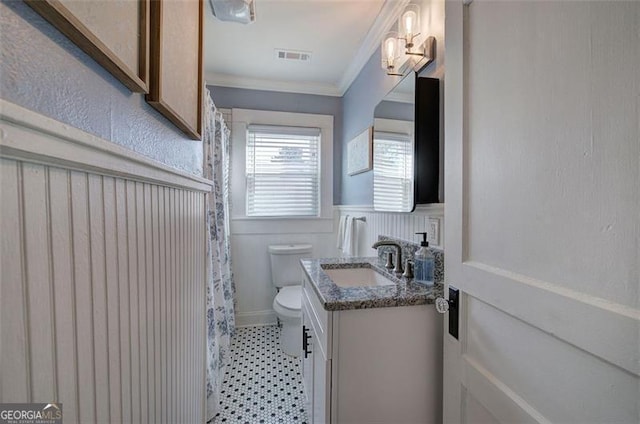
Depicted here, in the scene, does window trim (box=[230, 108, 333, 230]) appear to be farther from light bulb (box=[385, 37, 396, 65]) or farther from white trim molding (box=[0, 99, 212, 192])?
white trim molding (box=[0, 99, 212, 192])

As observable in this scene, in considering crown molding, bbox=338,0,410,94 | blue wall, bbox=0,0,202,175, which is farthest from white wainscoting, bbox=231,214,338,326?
blue wall, bbox=0,0,202,175

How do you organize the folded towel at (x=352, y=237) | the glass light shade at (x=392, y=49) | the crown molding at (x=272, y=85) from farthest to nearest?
the crown molding at (x=272, y=85) < the folded towel at (x=352, y=237) < the glass light shade at (x=392, y=49)

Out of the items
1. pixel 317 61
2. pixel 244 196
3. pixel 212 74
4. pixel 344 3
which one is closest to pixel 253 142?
pixel 244 196

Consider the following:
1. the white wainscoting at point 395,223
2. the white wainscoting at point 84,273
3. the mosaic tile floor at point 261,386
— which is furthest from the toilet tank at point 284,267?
the white wainscoting at point 84,273

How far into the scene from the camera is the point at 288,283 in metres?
2.52

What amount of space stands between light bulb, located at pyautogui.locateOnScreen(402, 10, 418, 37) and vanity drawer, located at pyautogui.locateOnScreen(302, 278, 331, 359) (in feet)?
4.37

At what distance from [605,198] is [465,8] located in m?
0.63

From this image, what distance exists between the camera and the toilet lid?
6.55ft

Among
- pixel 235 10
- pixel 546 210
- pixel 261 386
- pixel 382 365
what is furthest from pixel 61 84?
pixel 261 386

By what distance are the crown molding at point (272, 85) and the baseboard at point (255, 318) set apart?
2.07 metres

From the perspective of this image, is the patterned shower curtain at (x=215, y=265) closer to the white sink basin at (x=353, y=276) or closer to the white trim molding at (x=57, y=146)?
the white sink basin at (x=353, y=276)

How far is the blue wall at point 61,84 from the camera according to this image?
27 centimetres

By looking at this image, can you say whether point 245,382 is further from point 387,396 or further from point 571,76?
point 571,76

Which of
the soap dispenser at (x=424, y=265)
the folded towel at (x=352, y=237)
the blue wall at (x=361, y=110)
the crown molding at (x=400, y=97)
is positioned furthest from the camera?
the folded towel at (x=352, y=237)
